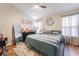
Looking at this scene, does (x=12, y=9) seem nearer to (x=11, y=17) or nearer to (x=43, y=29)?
(x=11, y=17)

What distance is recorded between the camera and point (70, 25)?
154 centimetres

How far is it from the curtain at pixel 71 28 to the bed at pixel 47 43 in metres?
0.12

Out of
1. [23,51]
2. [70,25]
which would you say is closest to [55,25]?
[70,25]

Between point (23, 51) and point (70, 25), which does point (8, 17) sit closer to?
point (23, 51)

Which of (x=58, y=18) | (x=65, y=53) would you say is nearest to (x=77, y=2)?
(x=58, y=18)

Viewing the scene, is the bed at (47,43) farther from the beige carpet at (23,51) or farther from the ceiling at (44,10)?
the ceiling at (44,10)

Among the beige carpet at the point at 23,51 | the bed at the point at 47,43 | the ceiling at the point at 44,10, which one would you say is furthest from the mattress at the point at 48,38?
the ceiling at the point at 44,10

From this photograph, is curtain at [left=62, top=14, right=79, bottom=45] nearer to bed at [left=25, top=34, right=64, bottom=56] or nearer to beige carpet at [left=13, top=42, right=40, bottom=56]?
bed at [left=25, top=34, right=64, bottom=56]

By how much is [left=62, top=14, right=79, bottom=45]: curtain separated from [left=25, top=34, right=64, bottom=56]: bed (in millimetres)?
117

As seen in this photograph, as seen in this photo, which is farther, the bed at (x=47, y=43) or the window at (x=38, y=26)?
the window at (x=38, y=26)

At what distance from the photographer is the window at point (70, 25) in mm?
1492

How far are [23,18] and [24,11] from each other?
13 cm

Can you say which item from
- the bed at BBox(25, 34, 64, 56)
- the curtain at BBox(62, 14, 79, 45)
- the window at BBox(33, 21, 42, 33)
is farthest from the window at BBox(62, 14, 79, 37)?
the window at BBox(33, 21, 42, 33)

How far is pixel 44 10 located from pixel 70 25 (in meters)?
0.52
